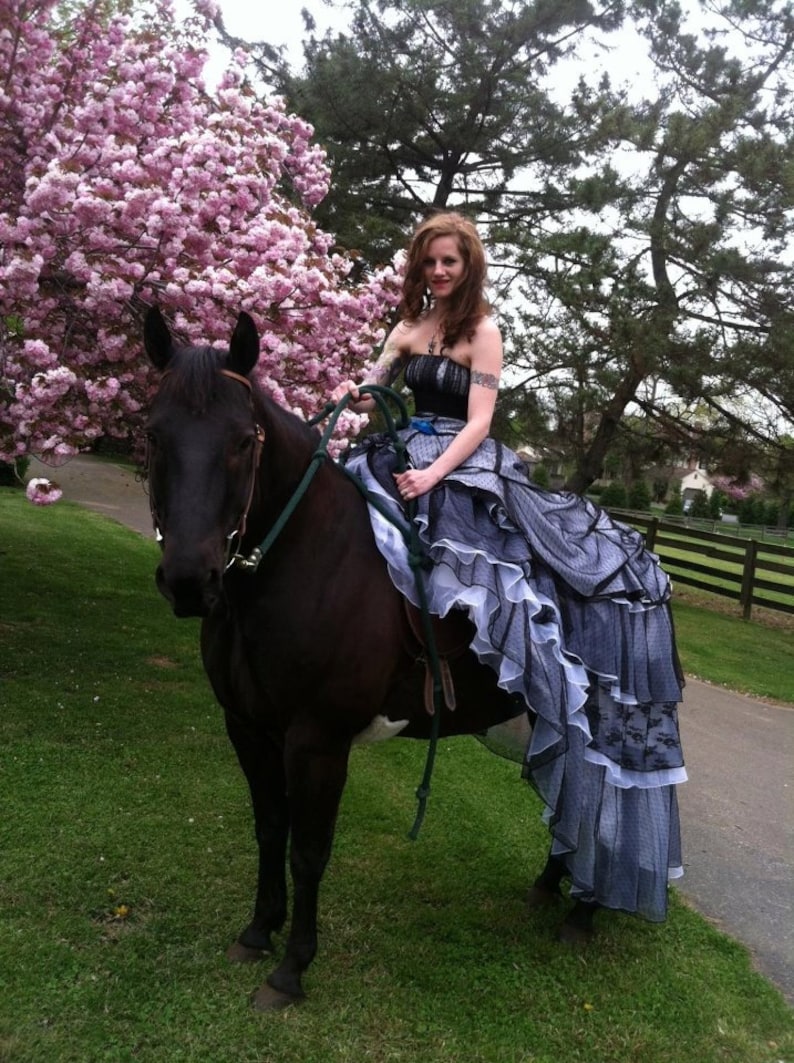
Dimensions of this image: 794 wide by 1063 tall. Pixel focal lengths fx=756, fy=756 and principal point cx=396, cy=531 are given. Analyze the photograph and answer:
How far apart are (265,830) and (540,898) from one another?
147cm

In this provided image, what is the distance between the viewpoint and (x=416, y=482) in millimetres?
2631

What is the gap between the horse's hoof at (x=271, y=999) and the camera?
265 centimetres

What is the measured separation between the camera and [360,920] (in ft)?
10.6

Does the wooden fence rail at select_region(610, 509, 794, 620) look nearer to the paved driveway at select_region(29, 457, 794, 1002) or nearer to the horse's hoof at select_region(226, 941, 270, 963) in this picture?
the paved driveway at select_region(29, 457, 794, 1002)

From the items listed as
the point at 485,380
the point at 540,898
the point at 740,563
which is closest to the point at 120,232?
the point at 485,380

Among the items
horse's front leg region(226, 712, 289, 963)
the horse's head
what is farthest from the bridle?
horse's front leg region(226, 712, 289, 963)

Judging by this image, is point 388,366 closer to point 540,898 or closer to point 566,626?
point 566,626

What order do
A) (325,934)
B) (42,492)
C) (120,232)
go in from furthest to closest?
(42,492) < (120,232) < (325,934)

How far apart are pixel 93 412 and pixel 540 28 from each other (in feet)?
36.5

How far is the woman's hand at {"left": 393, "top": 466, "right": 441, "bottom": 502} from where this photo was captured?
2633 mm

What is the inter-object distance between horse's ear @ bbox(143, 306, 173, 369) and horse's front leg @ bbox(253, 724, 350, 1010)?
4.06 feet

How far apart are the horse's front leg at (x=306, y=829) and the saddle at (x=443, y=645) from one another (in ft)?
1.20

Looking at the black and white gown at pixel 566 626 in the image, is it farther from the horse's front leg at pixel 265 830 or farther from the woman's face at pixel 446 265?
the horse's front leg at pixel 265 830

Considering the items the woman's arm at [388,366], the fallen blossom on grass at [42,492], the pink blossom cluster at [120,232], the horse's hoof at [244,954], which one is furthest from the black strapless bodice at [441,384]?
the fallen blossom on grass at [42,492]
